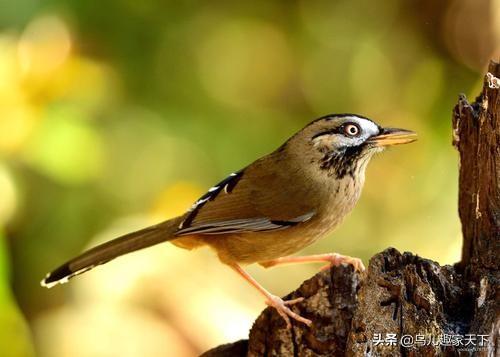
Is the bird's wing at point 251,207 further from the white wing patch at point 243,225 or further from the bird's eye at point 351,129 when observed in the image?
the bird's eye at point 351,129

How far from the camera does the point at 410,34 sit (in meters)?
5.68

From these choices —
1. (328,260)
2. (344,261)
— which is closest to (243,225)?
(328,260)

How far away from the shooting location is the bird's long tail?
3.70 metres

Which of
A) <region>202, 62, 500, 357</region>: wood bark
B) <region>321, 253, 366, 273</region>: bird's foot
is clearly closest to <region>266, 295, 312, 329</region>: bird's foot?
<region>202, 62, 500, 357</region>: wood bark

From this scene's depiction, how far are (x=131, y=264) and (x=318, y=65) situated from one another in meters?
1.86

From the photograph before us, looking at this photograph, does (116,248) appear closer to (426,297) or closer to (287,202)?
(287,202)

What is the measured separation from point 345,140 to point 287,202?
36 cm

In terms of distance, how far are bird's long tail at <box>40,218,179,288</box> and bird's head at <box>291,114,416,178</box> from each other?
2.30 feet

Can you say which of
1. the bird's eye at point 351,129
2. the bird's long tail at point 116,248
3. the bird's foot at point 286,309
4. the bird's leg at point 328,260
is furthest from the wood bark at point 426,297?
the bird's long tail at point 116,248

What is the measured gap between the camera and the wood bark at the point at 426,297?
8.46 ft

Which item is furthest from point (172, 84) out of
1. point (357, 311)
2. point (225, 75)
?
point (357, 311)

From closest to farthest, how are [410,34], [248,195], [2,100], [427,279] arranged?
[427,279] → [248,195] → [2,100] → [410,34]

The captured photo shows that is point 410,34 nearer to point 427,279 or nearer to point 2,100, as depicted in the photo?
point 2,100

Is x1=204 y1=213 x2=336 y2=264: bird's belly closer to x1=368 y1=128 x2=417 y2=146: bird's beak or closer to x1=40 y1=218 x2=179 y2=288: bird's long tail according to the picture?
x1=40 y1=218 x2=179 y2=288: bird's long tail
